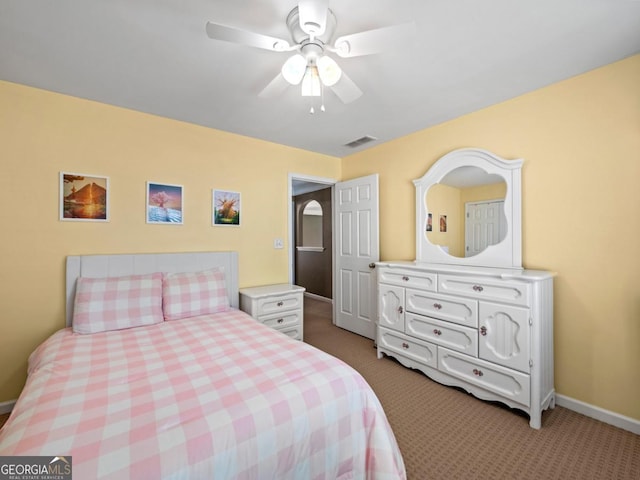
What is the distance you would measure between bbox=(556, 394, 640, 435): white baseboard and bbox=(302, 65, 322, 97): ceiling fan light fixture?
2864 mm

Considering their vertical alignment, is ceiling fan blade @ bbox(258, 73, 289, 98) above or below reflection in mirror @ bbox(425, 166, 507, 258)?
above

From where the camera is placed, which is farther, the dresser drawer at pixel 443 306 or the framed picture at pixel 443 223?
the framed picture at pixel 443 223

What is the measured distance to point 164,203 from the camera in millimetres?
2643

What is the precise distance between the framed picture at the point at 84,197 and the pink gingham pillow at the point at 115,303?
21.2 inches

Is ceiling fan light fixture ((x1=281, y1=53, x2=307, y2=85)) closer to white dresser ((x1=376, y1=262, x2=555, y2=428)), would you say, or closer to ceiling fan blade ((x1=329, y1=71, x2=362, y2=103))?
ceiling fan blade ((x1=329, y1=71, x2=362, y2=103))

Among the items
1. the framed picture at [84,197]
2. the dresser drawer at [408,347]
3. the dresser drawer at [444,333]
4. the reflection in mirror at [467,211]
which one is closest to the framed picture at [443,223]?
the reflection in mirror at [467,211]

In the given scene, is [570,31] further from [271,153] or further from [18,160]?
[18,160]

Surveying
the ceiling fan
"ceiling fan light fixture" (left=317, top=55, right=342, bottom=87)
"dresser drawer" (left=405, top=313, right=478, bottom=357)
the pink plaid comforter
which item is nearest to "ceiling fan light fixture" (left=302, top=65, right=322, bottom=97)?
the ceiling fan

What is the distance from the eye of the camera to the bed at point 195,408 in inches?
34.6

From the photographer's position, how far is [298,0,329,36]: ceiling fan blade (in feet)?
3.71

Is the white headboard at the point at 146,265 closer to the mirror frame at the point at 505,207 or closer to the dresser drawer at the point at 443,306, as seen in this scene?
the dresser drawer at the point at 443,306

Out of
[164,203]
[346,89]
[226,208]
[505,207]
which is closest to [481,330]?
[505,207]

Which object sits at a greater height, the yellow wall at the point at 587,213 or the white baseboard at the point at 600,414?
the yellow wall at the point at 587,213

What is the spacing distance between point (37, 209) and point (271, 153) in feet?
7.20
